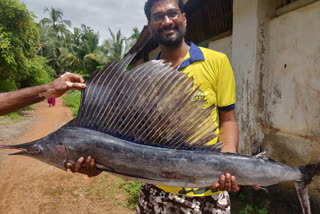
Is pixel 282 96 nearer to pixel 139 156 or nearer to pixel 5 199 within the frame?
pixel 139 156

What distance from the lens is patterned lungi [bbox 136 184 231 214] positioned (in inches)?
58.6

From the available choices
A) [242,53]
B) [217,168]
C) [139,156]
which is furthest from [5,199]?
[242,53]

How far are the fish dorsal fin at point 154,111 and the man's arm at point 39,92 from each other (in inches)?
8.9

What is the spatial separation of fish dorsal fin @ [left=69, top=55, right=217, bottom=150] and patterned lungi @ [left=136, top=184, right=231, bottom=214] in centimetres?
52

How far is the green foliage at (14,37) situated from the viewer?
979 centimetres

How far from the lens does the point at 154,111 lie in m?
1.19

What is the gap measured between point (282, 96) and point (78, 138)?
236cm

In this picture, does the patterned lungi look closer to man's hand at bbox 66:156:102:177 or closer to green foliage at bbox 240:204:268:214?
man's hand at bbox 66:156:102:177

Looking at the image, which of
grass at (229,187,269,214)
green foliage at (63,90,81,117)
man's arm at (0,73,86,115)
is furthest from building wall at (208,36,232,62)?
green foliage at (63,90,81,117)

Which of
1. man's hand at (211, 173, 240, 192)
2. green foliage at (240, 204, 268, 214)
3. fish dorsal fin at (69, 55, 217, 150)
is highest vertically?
fish dorsal fin at (69, 55, 217, 150)

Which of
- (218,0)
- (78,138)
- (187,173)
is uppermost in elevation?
(218,0)

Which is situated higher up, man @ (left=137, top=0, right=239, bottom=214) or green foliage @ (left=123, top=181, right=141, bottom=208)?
man @ (left=137, top=0, right=239, bottom=214)

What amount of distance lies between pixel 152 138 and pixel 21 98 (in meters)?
0.83

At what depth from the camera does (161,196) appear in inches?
62.1
